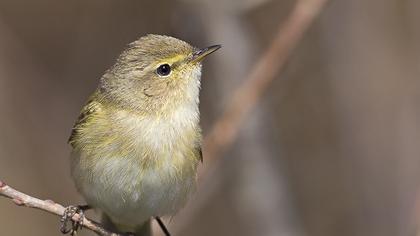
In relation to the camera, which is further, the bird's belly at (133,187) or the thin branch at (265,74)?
the thin branch at (265,74)

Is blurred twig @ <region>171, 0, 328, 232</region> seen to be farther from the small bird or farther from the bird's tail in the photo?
the bird's tail

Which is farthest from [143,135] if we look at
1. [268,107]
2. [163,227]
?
[268,107]

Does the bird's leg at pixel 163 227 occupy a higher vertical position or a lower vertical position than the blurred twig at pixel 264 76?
lower

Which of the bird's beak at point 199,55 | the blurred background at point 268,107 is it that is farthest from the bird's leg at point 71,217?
the blurred background at point 268,107

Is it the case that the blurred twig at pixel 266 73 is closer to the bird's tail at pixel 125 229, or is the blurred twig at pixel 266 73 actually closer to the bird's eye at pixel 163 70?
the bird's eye at pixel 163 70

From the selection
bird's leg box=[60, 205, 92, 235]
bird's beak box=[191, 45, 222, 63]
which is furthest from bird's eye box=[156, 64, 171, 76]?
bird's leg box=[60, 205, 92, 235]

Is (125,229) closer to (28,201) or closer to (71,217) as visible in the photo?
(71,217)
